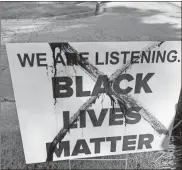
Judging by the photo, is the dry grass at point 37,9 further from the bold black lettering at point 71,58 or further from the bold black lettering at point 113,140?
the bold black lettering at point 113,140

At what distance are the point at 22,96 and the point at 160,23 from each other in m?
0.84

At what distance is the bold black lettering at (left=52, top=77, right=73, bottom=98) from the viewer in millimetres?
978

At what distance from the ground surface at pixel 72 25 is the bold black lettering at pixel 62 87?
0.68 feet

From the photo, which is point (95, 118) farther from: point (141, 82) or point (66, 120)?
point (141, 82)

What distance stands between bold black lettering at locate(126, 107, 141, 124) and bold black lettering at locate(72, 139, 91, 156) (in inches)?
10.0

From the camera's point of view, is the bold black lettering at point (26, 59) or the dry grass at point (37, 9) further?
the dry grass at point (37, 9)

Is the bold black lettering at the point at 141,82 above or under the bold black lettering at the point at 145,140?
above

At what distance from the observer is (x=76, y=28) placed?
115cm

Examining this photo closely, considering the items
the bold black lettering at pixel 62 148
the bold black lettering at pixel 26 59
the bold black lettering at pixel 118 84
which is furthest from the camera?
the bold black lettering at pixel 62 148

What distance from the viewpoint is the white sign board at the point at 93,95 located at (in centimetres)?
94

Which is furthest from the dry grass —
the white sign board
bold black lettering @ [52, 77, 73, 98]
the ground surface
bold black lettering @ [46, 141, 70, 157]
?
bold black lettering @ [46, 141, 70, 157]

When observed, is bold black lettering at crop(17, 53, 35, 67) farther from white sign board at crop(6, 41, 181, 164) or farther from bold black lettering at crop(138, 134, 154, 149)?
bold black lettering at crop(138, 134, 154, 149)

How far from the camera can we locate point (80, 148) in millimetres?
1157

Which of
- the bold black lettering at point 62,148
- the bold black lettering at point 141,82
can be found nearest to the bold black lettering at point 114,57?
the bold black lettering at point 141,82
